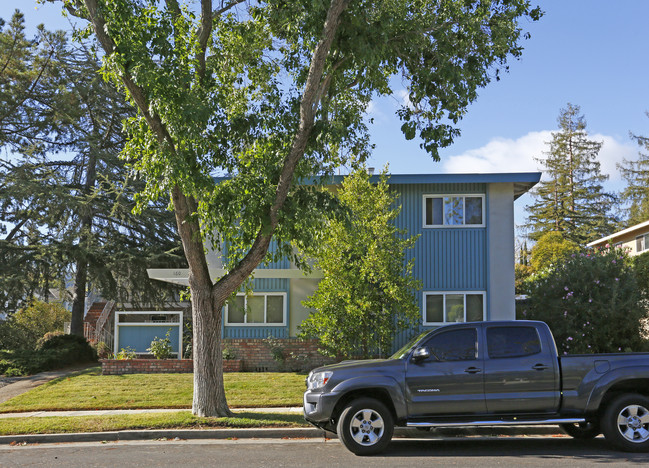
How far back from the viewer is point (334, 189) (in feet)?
68.3

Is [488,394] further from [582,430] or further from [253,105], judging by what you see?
[253,105]

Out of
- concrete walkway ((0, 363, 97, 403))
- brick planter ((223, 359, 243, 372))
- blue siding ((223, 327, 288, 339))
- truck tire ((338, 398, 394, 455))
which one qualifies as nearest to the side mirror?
truck tire ((338, 398, 394, 455))

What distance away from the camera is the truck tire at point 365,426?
9094 mm

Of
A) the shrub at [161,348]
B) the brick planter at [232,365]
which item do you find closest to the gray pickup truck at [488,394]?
the brick planter at [232,365]

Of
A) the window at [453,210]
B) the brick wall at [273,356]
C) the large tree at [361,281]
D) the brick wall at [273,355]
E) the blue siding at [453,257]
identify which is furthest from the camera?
the window at [453,210]

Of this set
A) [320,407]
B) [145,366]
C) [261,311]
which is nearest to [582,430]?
[320,407]

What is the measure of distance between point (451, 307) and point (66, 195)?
14.5 m

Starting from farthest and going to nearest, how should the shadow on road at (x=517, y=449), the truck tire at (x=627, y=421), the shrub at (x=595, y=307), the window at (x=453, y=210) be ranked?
the window at (x=453, y=210) < the shrub at (x=595, y=307) < the truck tire at (x=627, y=421) < the shadow on road at (x=517, y=449)

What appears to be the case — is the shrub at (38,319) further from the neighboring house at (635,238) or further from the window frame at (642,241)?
the window frame at (642,241)

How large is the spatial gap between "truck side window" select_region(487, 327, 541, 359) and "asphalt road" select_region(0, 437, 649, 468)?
1.38 meters

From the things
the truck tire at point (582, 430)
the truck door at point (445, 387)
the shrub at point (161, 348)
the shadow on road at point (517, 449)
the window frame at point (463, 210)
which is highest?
the window frame at point (463, 210)

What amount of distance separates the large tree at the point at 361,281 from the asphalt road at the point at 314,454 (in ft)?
21.9

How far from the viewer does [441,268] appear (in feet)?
66.8

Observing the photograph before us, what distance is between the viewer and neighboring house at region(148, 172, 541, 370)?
20031 millimetres
